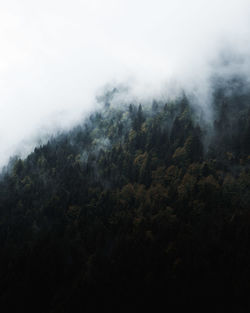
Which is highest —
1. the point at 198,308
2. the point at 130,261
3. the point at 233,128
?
the point at 233,128

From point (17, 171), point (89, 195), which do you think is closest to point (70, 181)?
point (89, 195)

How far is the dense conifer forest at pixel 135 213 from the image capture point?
6334 cm

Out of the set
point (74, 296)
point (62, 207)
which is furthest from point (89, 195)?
point (74, 296)

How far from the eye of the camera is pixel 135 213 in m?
102

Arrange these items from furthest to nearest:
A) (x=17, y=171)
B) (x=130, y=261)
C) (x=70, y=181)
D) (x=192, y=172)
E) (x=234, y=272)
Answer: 1. (x=17, y=171)
2. (x=70, y=181)
3. (x=192, y=172)
4. (x=130, y=261)
5. (x=234, y=272)

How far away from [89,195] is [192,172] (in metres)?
51.2

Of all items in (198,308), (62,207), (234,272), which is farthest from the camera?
(62,207)

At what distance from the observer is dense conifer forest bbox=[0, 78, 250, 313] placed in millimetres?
63344

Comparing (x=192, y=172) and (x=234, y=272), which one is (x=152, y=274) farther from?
(x=192, y=172)

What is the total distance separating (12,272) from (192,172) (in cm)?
7807

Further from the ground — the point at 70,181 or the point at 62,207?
the point at 70,181

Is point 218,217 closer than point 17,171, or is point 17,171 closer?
point 218,217

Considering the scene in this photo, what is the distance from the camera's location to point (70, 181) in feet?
442

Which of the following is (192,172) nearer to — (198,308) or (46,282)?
(198,308)
